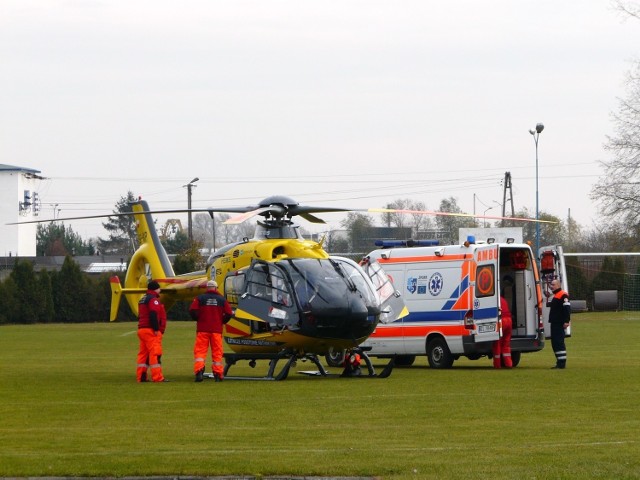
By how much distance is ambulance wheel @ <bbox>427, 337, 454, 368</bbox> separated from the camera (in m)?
25.7

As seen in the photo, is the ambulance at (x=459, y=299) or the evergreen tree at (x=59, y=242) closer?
the ambulance at (x=459, y=299)

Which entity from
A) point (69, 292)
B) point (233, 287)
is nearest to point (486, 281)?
point (233, 287)

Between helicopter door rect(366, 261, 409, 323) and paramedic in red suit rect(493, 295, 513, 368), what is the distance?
226 cm

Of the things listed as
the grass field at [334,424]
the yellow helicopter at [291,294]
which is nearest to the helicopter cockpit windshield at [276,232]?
the yellow helicopter at [291,294]

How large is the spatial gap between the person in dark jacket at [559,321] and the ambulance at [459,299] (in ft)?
2.34

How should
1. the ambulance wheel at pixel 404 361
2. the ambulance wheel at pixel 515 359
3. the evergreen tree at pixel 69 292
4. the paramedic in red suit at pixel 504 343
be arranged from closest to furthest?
the paramedic in red suit at pixel 504 343 < the ambulance wheel at pixel 515 359 < the ambulance wheel at pixel 404 361 < the evergreen tree at pixel 69 292

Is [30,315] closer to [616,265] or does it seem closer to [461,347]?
[616,265]

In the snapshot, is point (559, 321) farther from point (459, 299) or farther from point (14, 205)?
point (14, 205)

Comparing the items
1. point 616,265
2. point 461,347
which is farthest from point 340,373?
point 616,265

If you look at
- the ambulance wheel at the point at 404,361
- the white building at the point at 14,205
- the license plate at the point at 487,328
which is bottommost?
the ambulance wheel at the point at 404,361

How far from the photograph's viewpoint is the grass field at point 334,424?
11180 millimetres

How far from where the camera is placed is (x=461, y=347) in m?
25.3

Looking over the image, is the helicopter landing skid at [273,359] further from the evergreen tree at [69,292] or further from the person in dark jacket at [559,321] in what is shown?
the evergreen tree at [69,292]

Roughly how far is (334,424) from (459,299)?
36.1 ft
